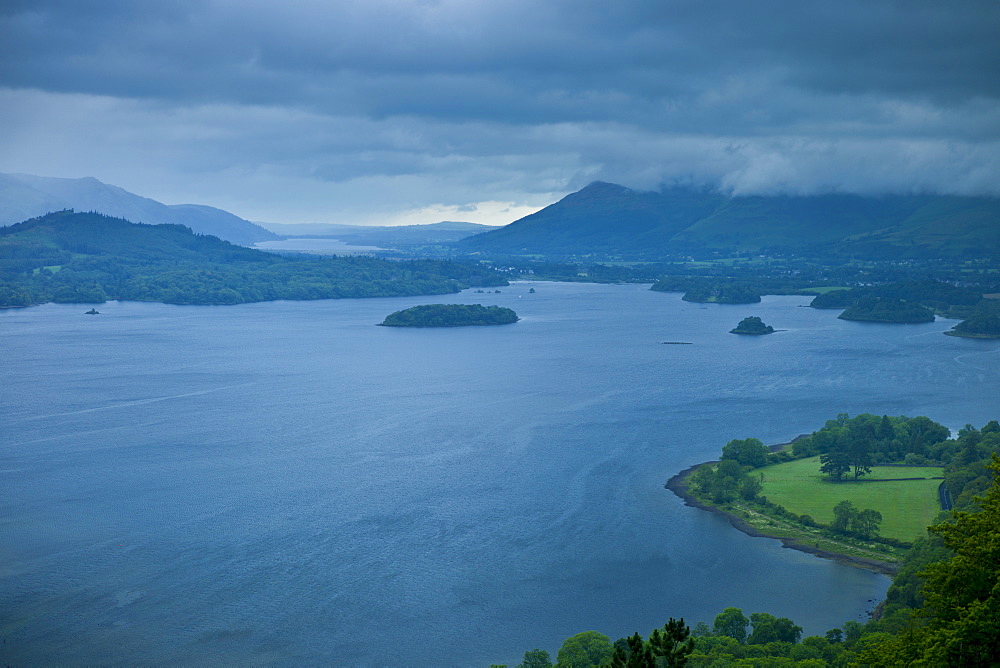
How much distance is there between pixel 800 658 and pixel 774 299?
7913cm

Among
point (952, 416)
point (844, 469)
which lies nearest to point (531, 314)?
point (952, 416)

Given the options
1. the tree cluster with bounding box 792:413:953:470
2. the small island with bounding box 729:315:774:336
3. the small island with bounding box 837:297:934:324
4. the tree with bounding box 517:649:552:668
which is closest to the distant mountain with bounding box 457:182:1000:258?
the small island with bounding box 837:297:934:324

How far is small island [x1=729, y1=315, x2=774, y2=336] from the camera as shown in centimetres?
6091

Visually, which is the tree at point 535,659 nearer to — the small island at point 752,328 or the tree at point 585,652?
the tree at point 585,652

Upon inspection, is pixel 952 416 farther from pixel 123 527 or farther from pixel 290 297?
pixel 290 297

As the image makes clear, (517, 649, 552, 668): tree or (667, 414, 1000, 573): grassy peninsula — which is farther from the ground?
(667, 414, 1000, 573): grassy peninsula

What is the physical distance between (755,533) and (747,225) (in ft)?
461

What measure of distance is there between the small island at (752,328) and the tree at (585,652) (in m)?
47.4

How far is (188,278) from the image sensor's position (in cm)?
9638

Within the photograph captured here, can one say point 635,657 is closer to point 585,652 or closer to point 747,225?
point 585,652

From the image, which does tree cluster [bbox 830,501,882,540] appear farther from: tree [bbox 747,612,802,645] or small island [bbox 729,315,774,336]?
small island [bbox 729,315,774,336]

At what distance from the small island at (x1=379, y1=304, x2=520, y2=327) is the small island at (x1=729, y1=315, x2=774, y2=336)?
54.6 feet

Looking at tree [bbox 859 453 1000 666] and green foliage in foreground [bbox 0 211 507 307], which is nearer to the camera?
tree [bbox 859 453 1000 666]

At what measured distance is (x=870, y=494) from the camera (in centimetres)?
2488
